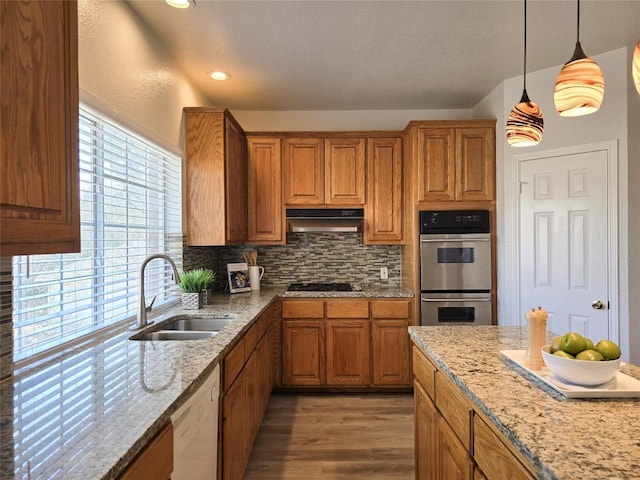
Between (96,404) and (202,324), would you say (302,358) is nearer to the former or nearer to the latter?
(202,324)

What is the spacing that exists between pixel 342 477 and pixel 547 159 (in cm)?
274

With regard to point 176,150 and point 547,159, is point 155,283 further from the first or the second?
point 547,159

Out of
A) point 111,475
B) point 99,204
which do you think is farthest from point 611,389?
point 99,204

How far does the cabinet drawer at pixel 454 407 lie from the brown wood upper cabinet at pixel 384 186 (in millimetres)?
2137

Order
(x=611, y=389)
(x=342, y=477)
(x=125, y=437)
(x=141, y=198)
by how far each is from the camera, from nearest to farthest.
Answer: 1. (x=125, y=437)
2. (x=611, y=389)
3. (x=342, y=477)
4. (x=141, y=198)

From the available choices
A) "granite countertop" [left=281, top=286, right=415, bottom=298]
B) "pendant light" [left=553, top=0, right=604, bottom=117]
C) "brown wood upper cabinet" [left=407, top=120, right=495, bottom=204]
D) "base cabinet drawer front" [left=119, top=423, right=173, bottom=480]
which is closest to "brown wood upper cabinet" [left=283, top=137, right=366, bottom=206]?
"brown wood upper cabinet" [left=407, top=120, right=495, bottom=204]

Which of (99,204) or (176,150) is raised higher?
(176,150)

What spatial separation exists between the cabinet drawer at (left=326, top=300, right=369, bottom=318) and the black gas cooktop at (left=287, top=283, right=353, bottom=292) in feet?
0.68

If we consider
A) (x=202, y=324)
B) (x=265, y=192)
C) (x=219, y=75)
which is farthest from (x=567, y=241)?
(x=219, y=75)

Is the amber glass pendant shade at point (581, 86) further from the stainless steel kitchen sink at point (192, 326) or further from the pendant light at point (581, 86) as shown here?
the stainless steel kitchen sink at point (192, 326)

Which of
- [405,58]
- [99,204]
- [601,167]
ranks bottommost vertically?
[99,204]

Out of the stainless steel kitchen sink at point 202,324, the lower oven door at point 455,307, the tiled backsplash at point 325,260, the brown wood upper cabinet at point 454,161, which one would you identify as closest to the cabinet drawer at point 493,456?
the stainless steel kitchen sink at point 202,324

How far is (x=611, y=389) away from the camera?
108 cm

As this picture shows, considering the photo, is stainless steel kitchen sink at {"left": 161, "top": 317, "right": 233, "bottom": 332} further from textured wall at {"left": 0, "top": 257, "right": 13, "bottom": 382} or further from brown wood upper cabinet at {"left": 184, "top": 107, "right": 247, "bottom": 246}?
textured wall at {"left": 0, "top": 257, "right": 13, "bottom": 382}
